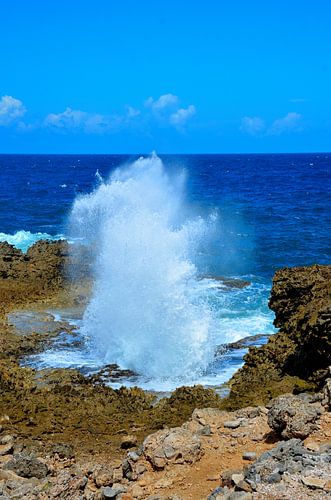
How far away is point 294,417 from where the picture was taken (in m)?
7.59

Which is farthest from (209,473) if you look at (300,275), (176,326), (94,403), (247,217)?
(247,217)

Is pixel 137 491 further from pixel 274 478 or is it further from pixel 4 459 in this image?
pixel 4 459

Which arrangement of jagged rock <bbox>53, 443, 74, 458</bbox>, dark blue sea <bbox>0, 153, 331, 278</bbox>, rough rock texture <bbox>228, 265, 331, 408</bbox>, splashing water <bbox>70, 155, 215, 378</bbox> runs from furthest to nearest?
dark blue sea <bbox>0, 153, 331, 278</bbox> → splashing water <bbox>70, 155, 215, 378</bbox> → rough rock texture <bbox>228, 265, 331, 408</bbox> → jagged rock <bbox>53, 443, 74, 458</bbox>

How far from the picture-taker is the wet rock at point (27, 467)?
27.8 ft

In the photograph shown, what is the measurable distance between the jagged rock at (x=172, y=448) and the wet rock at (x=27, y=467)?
5.13ft

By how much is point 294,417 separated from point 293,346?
4.73 metres

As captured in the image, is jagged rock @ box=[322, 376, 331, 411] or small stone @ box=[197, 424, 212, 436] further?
small stone @ box=[197, 424, 212, 436]

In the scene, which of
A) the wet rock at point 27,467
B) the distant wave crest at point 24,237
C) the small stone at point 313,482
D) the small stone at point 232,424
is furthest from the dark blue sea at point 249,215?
the small stone at point 313,482

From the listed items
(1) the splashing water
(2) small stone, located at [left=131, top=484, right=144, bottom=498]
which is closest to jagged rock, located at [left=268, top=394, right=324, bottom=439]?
(2) small stone, located at [left=131, top=484, right=144, bottom=498]

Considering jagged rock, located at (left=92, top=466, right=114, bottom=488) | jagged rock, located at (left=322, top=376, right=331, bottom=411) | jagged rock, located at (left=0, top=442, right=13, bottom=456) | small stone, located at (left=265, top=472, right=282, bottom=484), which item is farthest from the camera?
jagged rock, located at (left=0, top=442, right=13, bottom=456)

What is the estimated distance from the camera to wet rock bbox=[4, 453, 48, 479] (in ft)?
27.8

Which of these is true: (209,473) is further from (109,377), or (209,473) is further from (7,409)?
(109,377)

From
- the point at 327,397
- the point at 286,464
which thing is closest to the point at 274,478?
the point at 286,464

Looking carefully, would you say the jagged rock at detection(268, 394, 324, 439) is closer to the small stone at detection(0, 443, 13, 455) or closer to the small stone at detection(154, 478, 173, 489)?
the small stone at detection(154, 478, 173, 489)
